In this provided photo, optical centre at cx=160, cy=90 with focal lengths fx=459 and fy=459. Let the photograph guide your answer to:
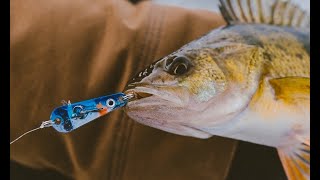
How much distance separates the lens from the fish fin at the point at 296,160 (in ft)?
3.01

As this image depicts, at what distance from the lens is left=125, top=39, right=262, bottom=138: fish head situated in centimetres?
86

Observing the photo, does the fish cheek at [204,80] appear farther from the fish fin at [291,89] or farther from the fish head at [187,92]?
the fish fin at [291,89]

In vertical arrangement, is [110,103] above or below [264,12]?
below

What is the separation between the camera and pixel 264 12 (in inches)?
36.6

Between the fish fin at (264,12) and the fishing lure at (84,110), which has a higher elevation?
the fish fin at (264,12)

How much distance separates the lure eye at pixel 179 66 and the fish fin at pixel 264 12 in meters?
0.13

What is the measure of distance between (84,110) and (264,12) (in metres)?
0.41

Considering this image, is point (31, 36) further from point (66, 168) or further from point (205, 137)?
point (205, 137)

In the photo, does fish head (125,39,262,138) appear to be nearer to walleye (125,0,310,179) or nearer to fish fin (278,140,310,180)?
walleye (125,0,310,179)

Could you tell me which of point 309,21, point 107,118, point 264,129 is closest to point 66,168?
point 107,118

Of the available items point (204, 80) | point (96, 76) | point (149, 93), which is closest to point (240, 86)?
point (204, 80)

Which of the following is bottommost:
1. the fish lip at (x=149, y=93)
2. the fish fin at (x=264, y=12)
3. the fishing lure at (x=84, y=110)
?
the fishing lure at (x=84, y=110)

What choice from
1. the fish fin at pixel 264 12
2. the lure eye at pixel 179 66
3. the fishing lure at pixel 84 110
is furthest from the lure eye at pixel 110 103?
the fish fin at pixel 264 12

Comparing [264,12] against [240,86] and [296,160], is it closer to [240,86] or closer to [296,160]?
[240,86]
